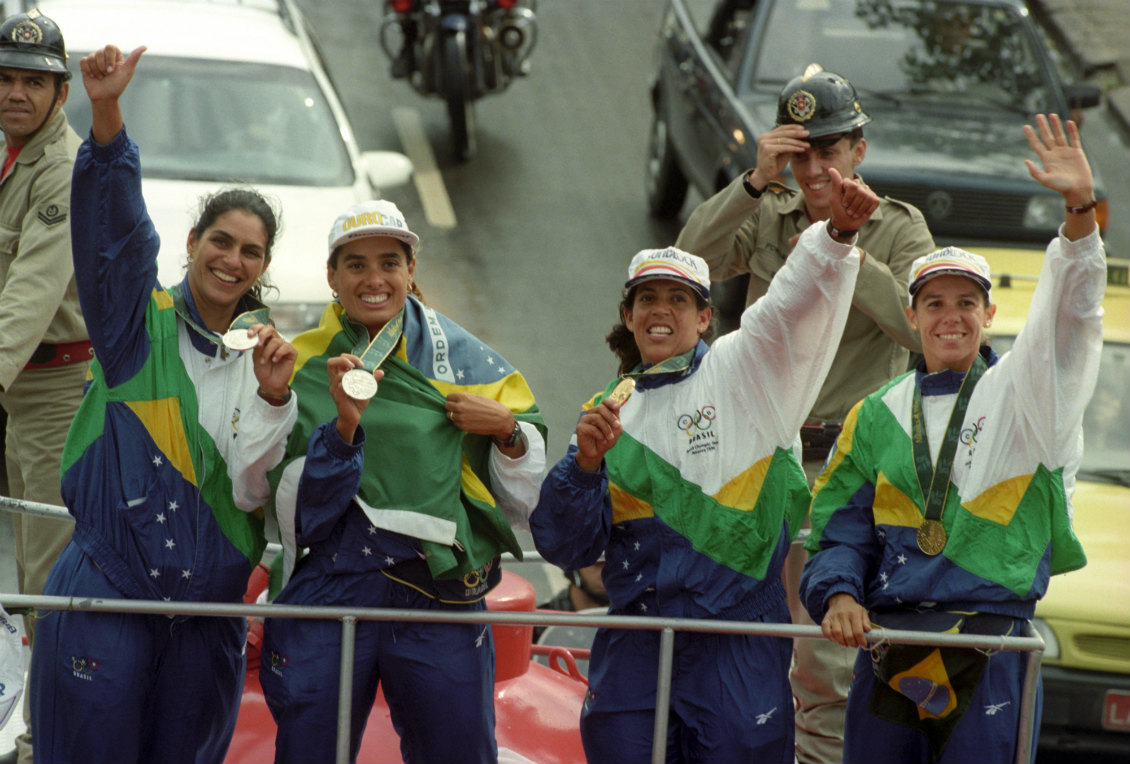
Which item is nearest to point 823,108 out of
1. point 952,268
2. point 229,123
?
point 952,268

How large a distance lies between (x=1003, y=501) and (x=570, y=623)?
48.1 inches

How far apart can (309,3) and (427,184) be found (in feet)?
12.8

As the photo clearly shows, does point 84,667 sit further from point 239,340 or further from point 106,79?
point 106,79

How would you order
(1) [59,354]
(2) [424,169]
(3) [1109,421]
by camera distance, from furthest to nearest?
(2) [424,169]
(3) [1109,421]
(1) [59,354]

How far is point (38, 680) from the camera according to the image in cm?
412

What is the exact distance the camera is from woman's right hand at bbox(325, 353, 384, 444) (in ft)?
12.8

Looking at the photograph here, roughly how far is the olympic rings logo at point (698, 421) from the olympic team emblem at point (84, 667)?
5.47 feet

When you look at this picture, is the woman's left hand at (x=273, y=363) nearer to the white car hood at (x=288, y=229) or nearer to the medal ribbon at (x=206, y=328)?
the medal ribbon at (x=206, y=328)

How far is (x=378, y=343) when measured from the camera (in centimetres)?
412

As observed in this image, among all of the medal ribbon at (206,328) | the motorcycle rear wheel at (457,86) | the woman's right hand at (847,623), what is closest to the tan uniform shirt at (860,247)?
the woman's right hand at (847,623)

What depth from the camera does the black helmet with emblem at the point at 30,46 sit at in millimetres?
5332

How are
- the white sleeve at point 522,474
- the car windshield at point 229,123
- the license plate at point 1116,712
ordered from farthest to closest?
the car windshield at point 229,123 → the license plate at point 1116,712 → the white sleeve at point 522,474

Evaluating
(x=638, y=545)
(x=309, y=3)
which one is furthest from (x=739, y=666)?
(x=309, y=3)

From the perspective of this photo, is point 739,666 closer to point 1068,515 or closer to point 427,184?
point 1068,515
